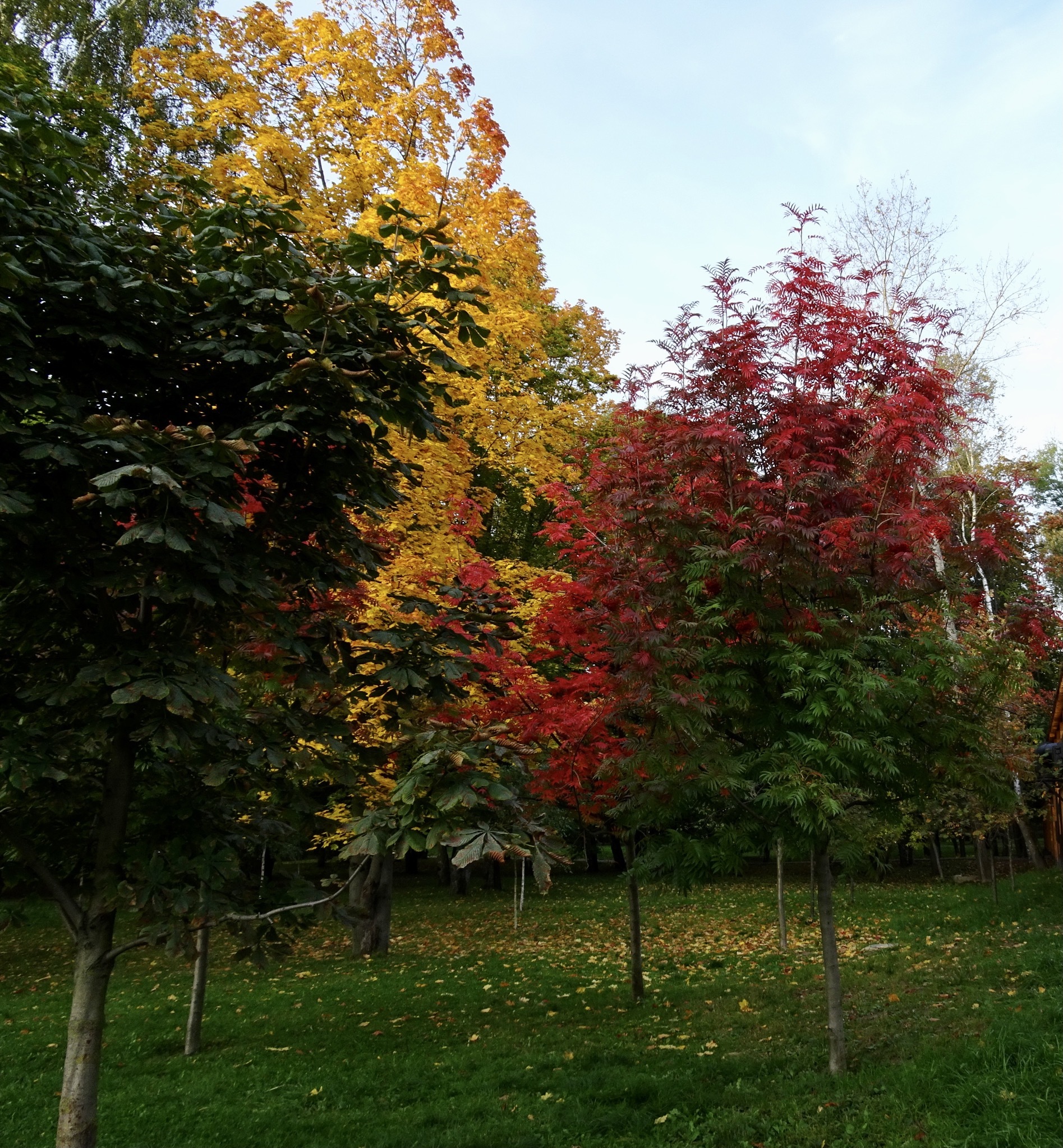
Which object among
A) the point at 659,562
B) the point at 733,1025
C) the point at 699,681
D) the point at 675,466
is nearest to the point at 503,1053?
the point at 733,1025

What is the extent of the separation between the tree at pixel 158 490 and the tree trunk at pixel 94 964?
0.04ft

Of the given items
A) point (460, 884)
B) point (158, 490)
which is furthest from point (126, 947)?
point (460, 884)

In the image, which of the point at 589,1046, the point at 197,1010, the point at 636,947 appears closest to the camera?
the point at 589,1046

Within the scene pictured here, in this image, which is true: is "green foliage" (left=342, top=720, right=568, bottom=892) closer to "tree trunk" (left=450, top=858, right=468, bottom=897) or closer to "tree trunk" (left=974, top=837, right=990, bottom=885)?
"tree trunk" (left=974, top=837, right=990, bottom=885)

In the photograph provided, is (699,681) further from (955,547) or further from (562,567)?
(562,567)

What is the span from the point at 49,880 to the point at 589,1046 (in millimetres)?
4612

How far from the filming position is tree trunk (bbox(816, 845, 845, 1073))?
5301mm

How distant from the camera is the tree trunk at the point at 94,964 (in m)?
3.80

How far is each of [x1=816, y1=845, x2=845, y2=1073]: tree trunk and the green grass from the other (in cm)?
16

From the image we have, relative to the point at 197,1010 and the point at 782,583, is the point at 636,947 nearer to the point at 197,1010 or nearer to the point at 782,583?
Answer: the point at 197,1010

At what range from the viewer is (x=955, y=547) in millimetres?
5453

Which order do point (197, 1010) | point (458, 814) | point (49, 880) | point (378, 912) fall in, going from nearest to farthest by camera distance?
point (458, 814) < point (49, 880) < point (197, 1010) < point (378, 912)

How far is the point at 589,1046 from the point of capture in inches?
260

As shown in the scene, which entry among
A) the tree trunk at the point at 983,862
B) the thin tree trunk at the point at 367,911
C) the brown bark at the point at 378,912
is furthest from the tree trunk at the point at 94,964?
the tree trunk at the point at 983,862
